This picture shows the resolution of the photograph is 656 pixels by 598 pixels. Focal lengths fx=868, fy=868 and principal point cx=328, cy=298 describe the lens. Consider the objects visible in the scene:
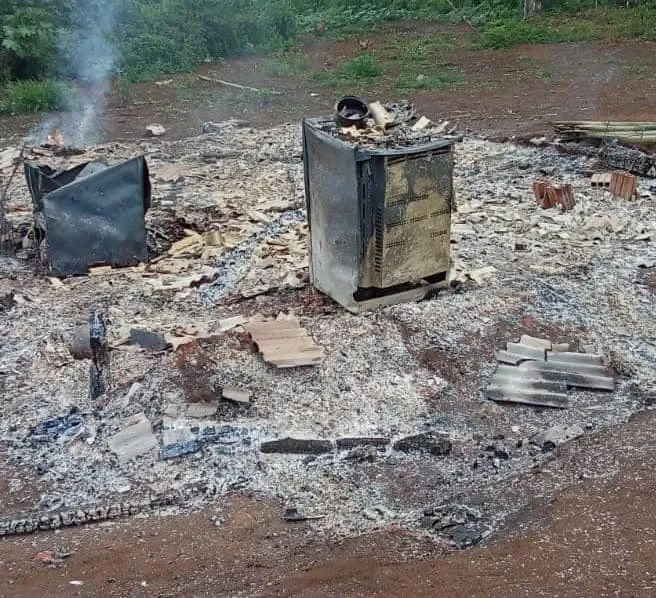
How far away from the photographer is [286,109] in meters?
15.9

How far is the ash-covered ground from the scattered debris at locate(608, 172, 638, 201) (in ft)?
0.55

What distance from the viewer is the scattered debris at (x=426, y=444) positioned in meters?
5.63

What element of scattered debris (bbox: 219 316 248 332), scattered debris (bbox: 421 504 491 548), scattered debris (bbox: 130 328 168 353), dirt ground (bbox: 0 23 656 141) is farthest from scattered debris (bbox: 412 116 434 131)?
scattered debris (bbox: 421 504 491 548)

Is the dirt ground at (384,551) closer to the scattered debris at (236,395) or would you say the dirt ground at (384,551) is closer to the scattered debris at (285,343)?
the scattered debris at (236,395)

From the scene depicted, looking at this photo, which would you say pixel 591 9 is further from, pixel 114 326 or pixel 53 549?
pixel 53 549

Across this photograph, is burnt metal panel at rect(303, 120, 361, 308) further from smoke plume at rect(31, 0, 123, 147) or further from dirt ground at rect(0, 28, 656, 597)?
smoke plume at rect(31, 0, 123, 147)

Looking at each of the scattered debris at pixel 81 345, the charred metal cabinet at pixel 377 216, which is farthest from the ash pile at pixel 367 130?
the scattered debris at pixel 81 345

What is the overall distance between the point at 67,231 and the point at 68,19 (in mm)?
11936

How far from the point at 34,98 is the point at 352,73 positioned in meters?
6.39

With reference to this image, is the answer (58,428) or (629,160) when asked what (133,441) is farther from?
(629,160)

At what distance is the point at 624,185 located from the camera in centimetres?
991

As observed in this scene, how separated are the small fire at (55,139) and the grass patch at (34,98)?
8.27ft

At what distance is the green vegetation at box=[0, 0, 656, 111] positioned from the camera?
1766cm

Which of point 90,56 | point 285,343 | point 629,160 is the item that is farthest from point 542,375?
point 90,56
